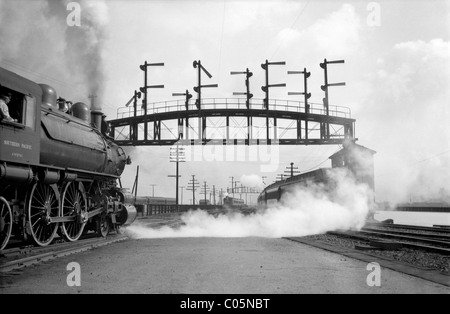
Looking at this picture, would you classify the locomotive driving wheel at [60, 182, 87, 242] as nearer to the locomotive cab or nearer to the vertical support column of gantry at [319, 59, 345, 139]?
the locomotive cab

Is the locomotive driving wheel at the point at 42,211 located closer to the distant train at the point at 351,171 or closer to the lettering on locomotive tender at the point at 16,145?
the lettering on locomotive tender at the point at 16,145

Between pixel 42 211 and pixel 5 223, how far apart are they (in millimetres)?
1514

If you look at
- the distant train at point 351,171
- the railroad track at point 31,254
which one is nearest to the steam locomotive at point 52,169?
the railroad track at point 31,254

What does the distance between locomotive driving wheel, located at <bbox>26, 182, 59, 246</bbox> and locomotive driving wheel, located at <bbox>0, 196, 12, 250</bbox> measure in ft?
2.27

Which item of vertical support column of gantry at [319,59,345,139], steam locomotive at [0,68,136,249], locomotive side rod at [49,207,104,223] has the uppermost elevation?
vertical support column of gantry at [319,59,345,139]

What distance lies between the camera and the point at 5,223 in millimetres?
8852

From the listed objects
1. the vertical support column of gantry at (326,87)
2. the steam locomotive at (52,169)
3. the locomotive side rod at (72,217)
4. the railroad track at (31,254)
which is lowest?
the railroad track at (31,254)

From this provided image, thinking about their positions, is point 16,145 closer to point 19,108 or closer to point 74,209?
point 19,108

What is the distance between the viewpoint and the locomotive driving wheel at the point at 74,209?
11922mm

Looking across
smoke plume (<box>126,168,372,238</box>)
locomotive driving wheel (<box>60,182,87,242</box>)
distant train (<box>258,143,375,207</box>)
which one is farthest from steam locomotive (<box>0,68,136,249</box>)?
distant train (<box>258,143,375,207</box>)

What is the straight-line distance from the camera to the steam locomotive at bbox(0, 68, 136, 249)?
342 inches

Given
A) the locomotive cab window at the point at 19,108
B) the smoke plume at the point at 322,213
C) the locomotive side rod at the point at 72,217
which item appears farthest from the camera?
the smoke plume at the point at 322,213

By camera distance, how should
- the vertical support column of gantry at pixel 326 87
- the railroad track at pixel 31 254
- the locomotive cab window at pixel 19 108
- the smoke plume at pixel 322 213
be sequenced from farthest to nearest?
the vertical support column of gantry at pixel 326 87 < the smoke plume at pixel 322 213 < the locomotive cab window at pixel 19 108 < the railroad track at pixel 31 254
